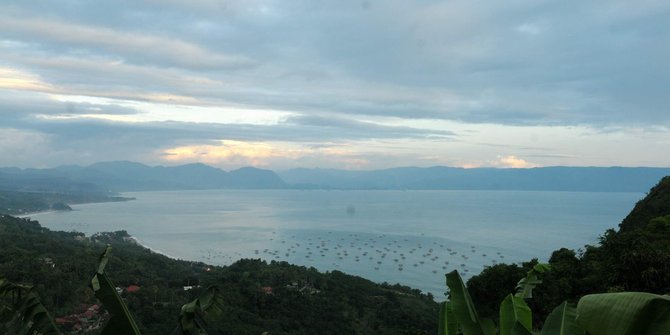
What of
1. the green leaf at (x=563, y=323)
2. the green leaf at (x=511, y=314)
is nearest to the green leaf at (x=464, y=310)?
the green leaf at (x=511, y=314)

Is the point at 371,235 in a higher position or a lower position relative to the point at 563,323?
lower

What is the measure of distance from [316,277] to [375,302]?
740cm

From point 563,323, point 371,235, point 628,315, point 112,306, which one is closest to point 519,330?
point 563,323

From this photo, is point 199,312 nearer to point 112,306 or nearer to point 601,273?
point 112,306

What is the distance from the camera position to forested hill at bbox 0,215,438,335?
2239 cm

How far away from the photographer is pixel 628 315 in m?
1.81

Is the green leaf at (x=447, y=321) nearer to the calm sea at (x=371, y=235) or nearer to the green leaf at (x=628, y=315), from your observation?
the green leaf at (x=628, y=315)

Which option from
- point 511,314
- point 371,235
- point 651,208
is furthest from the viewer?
point 371,235

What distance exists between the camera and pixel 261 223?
101 metres

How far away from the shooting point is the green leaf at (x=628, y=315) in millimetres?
1809

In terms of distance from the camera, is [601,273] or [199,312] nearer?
[199,312]

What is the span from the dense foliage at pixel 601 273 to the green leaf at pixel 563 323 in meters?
7.78

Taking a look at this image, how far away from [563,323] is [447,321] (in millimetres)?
868

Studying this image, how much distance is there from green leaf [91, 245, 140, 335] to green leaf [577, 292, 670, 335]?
203 cm
